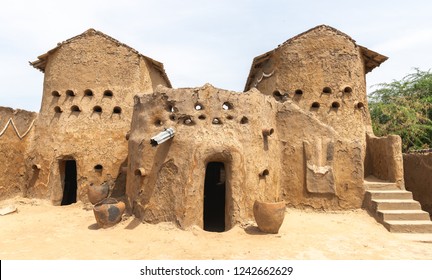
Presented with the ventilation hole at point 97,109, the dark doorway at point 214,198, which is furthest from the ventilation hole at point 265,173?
the ventilation hole at point 97,109

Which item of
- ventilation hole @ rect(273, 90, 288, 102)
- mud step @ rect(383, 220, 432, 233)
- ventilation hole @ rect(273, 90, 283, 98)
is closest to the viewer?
mud step @ rect(383, 220, 432, 233)

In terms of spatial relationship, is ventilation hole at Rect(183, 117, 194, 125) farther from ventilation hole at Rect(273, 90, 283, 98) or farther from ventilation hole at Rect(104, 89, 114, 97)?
ventilation hole at Rect(104, 89, 114, 97)

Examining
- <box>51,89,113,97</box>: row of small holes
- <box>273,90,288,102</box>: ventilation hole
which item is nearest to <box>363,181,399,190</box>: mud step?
<box>273,90,288,102</box>: ventilation hole

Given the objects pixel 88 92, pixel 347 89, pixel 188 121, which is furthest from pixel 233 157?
pixel 88 92

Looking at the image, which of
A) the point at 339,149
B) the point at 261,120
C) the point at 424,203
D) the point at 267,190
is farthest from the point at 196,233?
the point at 424,203

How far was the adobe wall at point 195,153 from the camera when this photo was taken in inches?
313

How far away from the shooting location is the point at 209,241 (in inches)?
276

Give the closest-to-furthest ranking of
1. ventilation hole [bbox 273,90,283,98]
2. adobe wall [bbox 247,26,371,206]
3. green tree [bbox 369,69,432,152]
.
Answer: adobe wall [bbox 247,26,371,206] < ventilation hole [bbox 273,90,283,98] < green tree [bbox 369,69,432,152]

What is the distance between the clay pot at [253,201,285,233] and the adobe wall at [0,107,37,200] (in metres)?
10.9

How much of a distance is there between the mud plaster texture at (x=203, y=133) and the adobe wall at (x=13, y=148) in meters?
0.06

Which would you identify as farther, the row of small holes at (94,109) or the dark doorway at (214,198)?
the row of small holes at (94,109)

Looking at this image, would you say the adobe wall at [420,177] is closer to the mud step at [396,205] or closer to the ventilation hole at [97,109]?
the mud step at [396,205]

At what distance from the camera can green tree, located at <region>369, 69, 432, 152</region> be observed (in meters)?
17.5

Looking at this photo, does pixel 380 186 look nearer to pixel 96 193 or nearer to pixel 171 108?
pixel 171 108
